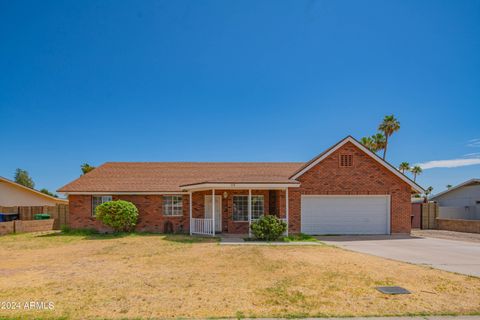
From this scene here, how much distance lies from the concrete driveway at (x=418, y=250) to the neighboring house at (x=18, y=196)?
68.5 ft

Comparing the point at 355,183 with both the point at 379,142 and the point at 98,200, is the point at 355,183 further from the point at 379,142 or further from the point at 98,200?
the point at 379,142

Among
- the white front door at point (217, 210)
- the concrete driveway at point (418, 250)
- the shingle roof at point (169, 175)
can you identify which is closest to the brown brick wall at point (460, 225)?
the concrete driveway at point (418, 250)

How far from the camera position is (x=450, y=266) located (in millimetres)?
9297

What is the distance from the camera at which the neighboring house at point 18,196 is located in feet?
72.4

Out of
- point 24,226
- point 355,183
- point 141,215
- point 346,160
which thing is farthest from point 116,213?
point 355,183

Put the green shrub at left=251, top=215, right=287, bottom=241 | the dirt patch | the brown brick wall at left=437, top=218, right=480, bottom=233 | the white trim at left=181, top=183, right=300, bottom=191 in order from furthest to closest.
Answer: the brown brick wall at left=437, top=218, right=480, bottom=233 → the dirt patch → the white trim at left=181, top=183, right=300, bottom=191 → the green shrub at left=251, top=215, right=287, bottom=241

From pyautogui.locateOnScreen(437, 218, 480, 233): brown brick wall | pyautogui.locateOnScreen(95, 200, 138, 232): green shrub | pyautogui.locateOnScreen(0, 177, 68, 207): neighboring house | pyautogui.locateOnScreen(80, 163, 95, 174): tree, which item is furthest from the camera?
pyautogui.locateOnScreen(80, 163, 95, 174): tree

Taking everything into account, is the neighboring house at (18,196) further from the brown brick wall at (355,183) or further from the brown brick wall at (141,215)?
the brown brick wall at (355,183)

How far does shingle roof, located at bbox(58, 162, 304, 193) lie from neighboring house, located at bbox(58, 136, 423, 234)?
9 centimetres

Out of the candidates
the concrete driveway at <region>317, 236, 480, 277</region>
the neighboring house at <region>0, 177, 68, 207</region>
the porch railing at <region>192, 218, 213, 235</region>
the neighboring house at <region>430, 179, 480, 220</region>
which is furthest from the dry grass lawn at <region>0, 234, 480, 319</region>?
the neighboring house at <region>430, 179, 480, 220</region>

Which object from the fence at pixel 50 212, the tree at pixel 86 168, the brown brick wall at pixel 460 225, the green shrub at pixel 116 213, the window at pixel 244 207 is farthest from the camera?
the tree at pixel 86 168

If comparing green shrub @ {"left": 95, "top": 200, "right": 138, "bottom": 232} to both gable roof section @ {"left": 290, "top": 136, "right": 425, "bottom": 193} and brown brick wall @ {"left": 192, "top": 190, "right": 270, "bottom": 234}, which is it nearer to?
brown brick wall @ {"left": 192, "top": 190, "right": 270, "bottom": 234}

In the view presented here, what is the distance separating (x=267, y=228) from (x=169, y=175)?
8.56 metres

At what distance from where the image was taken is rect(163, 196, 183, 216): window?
59.9 ft
